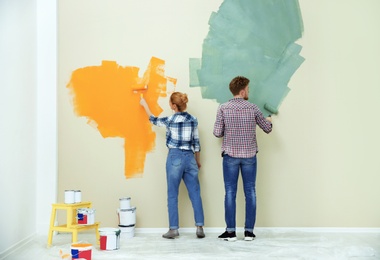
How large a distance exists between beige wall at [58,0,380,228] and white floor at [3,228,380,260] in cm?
16

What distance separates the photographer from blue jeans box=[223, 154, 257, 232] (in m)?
3.74

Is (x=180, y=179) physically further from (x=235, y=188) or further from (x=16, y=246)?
(x=16, y=246)

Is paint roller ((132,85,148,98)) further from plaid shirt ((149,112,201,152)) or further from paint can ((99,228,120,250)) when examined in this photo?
paint can ((99,228,120,250))

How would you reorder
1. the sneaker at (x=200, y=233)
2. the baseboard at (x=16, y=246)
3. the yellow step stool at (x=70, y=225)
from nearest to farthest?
the baseboard at (x=16, y=246) < the yellow step stool at (x=70, y=225) < the sneaker at (x=200, y=233)

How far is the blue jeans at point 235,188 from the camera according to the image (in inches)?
147

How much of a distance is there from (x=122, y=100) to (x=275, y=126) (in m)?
1.30

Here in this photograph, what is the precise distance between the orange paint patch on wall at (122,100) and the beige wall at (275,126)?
7 centimetres

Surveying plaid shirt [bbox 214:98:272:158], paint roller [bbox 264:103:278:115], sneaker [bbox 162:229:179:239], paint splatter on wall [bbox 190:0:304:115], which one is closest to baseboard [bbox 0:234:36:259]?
sneaker [bbox 162:229:179:239]

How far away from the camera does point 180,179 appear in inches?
152

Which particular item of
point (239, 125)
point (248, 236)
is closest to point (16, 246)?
point (248, 236)

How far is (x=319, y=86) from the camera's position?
4.12 m

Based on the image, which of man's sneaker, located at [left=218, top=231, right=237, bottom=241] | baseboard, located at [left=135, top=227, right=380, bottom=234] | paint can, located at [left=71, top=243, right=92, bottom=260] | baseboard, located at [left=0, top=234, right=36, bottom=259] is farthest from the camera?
baseboard, located at [left=135, top=227, right=380, bottom=234]

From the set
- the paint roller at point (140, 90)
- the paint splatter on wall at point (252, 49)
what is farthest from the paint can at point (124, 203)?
Answer: the paint splatter on wall at point (252, 49)

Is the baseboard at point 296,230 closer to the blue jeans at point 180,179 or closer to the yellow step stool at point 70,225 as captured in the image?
the blue jeans at point 180,179
